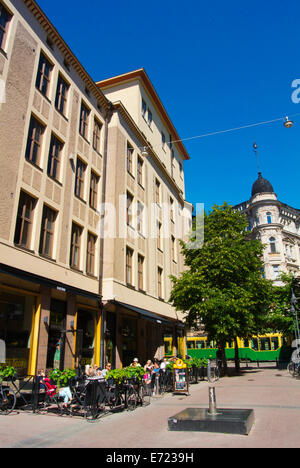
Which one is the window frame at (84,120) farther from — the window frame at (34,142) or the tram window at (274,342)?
the tram window at (274,342)

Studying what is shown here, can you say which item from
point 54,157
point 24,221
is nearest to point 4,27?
point 54,157

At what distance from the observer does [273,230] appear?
1943 inches

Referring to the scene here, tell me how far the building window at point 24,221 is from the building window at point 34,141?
183 centimetres

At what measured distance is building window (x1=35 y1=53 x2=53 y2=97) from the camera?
16.9 meters

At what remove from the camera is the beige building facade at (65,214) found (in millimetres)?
13805

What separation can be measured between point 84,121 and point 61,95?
2290 mm

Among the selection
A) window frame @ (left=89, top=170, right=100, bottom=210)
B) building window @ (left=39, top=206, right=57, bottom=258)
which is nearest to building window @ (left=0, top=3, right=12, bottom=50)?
building window @ (left=39, top=206, right=57, bottom=258)

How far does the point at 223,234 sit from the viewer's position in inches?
→ 1053

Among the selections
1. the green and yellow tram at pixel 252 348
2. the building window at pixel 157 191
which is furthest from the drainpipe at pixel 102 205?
the green and yellow tram at pixel 252 348

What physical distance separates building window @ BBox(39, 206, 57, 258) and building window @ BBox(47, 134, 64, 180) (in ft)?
6.08

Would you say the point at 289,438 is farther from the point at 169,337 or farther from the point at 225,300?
the point at 169,337

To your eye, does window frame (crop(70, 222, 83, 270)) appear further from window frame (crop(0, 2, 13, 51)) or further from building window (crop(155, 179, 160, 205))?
building window (crop(155, 179, 160, 205))

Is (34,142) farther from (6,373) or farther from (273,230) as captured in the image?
(273,230)
